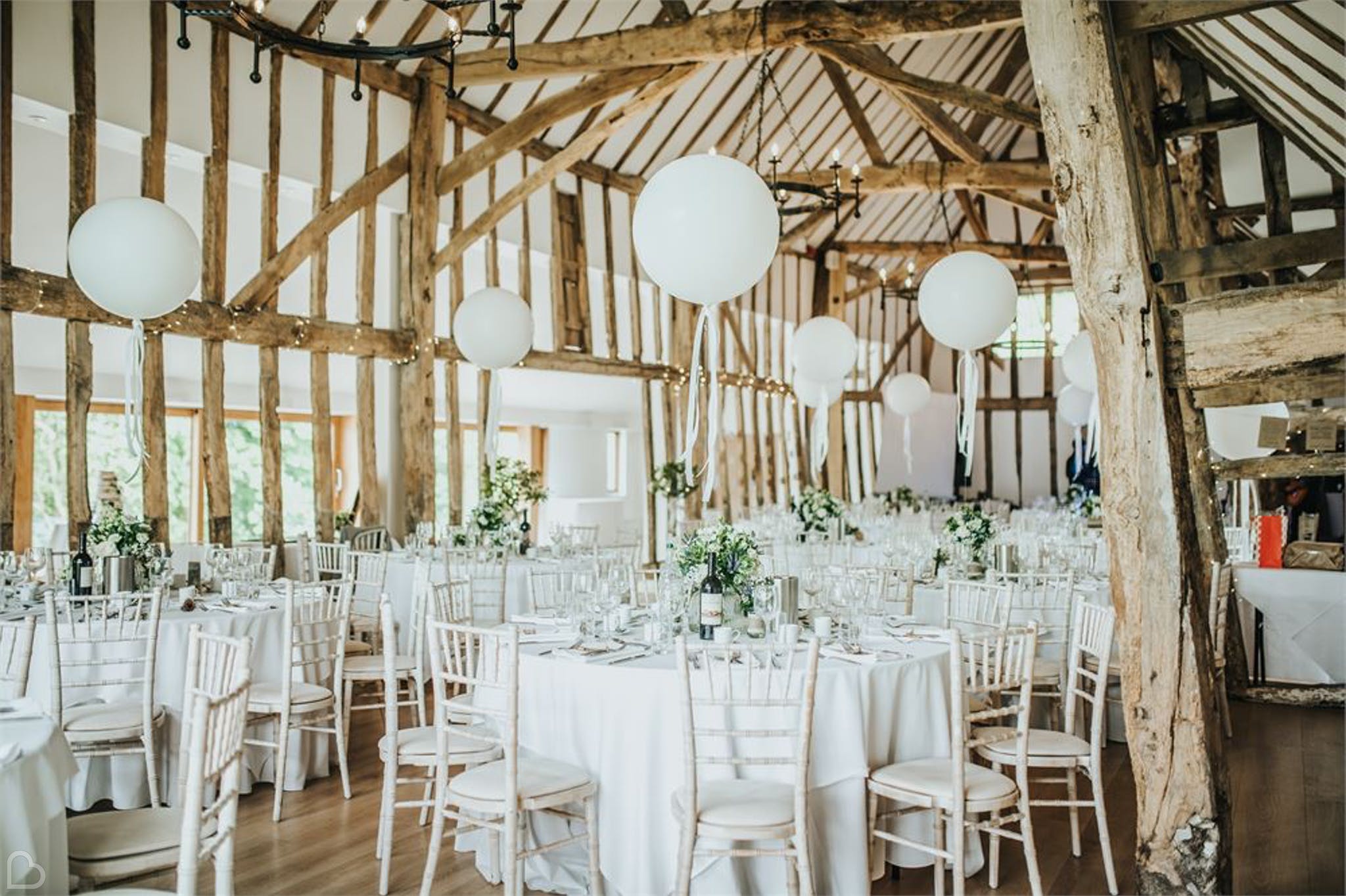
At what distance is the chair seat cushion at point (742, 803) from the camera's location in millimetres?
3346

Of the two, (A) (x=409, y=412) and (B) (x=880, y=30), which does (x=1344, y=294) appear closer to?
(B) (x=880, y=30)

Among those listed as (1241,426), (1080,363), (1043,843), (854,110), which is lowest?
(1043,843)

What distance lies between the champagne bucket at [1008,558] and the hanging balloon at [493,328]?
345 centimetres

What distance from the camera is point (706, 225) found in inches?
150

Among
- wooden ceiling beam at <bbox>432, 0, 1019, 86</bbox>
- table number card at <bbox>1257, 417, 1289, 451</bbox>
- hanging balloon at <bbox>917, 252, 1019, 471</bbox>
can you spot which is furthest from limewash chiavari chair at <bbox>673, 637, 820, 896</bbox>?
wooden ceiling beam at <bbox>432, 0, 1019, 86</bbox>

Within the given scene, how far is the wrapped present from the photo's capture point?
7457 millimetres

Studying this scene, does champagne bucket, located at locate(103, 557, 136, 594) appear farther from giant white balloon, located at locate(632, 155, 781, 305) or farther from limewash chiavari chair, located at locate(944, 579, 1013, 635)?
limewash chiavari chair, located at locate(944, 579, 1013, 635)

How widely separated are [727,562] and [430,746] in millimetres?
1416

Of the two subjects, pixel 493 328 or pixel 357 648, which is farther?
pixel 493 328

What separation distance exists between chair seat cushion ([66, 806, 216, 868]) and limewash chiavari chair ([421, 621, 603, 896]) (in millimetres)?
892

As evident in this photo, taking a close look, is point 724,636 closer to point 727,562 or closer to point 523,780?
point 727,562

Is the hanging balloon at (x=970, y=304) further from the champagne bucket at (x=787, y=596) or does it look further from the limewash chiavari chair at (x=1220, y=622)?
the limewash chiavari chair at (x=1220, y=622)

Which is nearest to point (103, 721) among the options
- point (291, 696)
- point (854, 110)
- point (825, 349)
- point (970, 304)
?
point (291, 696)

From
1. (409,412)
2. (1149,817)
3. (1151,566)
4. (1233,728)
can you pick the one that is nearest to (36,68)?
(409,412)
